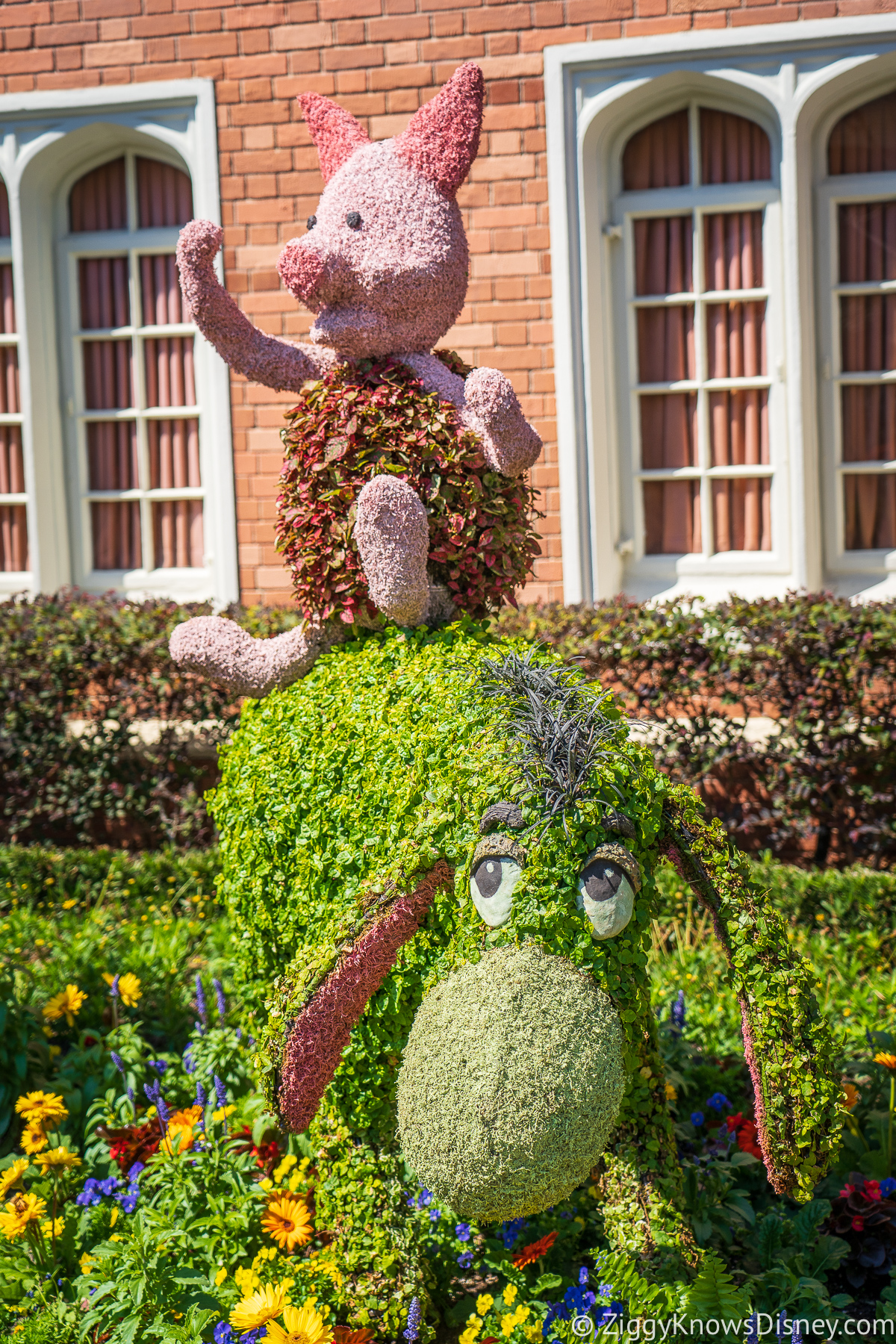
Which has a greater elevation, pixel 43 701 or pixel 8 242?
pixel 8 242

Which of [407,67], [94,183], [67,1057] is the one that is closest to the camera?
[67,1057]

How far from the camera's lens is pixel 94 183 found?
6.58 meters

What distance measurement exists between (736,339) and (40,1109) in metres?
4.87

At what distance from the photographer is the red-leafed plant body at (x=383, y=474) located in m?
2.67

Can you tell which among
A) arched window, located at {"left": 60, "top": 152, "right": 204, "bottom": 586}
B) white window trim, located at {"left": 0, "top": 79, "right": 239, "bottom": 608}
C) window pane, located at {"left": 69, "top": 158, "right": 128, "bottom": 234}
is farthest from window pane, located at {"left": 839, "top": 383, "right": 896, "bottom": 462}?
window pane, located at {"left": 69, "top": 158, "right": 128, "bottom": 234}

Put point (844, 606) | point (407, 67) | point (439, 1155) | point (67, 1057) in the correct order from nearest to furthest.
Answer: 1. point (439, 1155)
2. point (67, 1057)
3. point (844, 606)
4. point (407, 67)

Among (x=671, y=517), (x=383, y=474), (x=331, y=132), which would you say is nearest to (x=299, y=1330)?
(x=383, y=474)

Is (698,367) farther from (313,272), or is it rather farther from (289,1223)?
(289,1223)

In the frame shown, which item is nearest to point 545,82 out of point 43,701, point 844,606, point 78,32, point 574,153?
point 574,153

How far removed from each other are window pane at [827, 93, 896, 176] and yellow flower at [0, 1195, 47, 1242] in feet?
18.4

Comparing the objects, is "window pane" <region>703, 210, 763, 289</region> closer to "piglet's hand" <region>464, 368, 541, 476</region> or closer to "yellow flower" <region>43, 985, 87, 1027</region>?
"piglet's hand" <region>464, 368, 541, 476</region>

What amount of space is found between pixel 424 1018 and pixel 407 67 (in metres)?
5.27

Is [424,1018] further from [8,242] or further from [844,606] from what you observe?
[8,242]

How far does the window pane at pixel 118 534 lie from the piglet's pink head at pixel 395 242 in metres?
4.13
